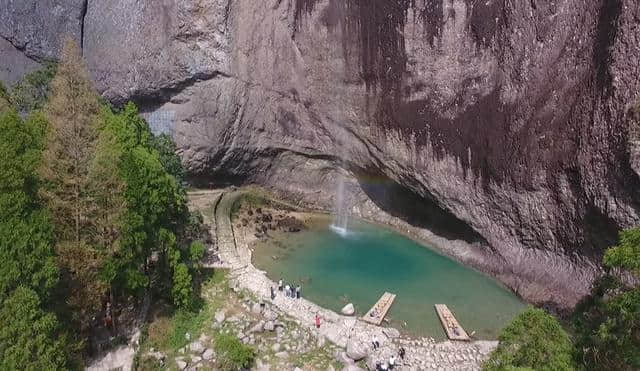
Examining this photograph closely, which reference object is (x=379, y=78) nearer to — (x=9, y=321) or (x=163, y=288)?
(x=163, y=288)

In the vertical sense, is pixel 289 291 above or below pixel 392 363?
above

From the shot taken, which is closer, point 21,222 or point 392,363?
point 21,222

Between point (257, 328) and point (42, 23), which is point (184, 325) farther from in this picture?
point (42, 23)

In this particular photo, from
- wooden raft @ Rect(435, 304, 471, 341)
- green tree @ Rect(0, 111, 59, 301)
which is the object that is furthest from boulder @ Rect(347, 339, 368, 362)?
green tree @ Rect(0, 111, 59, 301)

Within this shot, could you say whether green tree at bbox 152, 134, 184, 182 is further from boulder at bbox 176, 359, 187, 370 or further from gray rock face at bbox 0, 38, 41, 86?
gray rock face at bbox 0, 38, 41, 86

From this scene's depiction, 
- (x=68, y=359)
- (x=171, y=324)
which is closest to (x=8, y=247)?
(x=68, y=359)

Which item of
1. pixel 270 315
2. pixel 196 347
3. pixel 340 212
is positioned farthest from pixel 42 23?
pixel 270 315
